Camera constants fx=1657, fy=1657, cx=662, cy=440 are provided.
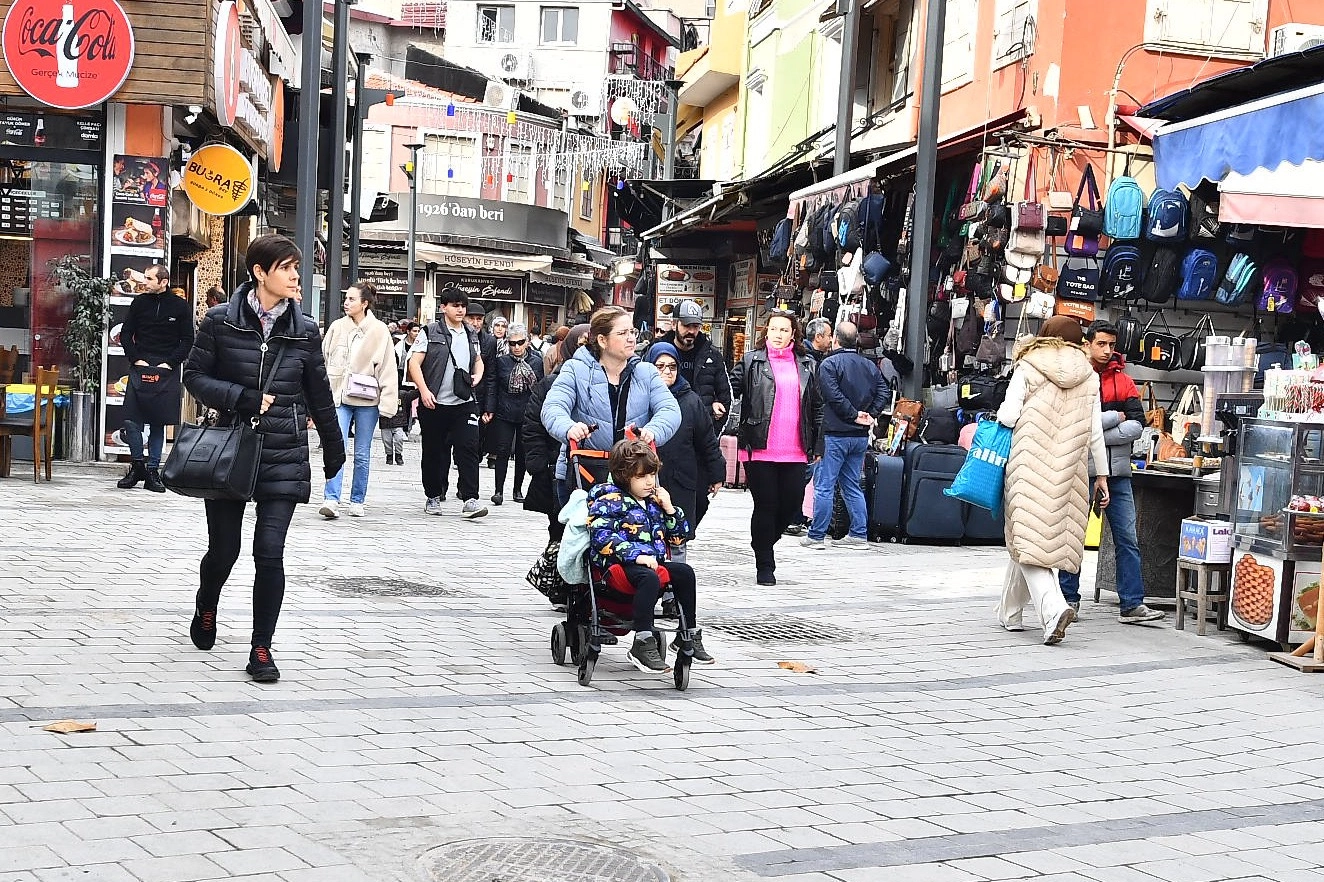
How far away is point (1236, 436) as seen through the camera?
385 inches

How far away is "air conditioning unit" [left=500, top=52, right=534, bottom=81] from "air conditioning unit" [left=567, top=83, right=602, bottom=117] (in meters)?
1.88

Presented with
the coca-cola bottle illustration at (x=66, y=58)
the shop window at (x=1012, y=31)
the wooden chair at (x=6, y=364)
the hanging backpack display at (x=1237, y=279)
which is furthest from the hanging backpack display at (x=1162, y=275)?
the wooden chair at (x=6, y=364)

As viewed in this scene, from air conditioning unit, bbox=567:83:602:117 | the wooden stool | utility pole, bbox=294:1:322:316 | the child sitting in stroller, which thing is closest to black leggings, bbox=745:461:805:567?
the wooden stool

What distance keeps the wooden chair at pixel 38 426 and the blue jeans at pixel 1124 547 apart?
29.7 ft

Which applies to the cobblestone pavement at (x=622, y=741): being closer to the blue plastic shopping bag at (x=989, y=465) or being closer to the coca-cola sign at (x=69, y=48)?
the blue plastic shopping bag at (x=989, y=465)

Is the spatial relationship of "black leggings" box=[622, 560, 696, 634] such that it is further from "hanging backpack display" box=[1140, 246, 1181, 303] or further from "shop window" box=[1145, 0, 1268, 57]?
"shop window" box=[1145, 0, 1268, 57]

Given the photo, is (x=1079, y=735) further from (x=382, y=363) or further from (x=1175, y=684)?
(x=382, y=363)

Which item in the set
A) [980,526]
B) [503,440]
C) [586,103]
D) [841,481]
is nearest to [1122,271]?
[980,526]

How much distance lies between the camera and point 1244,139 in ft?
34.5

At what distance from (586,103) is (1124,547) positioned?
176 feet

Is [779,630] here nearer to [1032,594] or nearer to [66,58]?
[1032,594]

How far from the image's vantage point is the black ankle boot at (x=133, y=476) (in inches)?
570

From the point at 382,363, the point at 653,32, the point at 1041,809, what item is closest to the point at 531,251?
the point at 653,32

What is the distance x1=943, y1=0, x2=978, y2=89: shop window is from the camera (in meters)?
18.5
